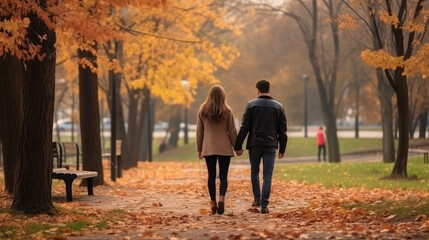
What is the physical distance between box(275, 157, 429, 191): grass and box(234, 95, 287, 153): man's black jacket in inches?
285

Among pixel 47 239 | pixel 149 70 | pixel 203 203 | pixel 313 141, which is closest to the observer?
pixel 47 239

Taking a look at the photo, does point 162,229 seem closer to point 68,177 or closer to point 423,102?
point 68,177

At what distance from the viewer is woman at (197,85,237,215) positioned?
14.2m

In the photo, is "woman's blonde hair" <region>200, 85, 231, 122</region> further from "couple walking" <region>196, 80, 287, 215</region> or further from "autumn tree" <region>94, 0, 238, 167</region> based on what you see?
"autumn tree" <region>94, 0, 238, 167</region>

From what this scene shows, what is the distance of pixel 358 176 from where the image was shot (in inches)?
Answer: 1082

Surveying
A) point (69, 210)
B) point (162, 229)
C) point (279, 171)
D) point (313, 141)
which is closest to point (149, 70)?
point (279, 171)

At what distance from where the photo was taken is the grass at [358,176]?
74.9 feet

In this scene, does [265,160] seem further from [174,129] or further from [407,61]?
[174,129]

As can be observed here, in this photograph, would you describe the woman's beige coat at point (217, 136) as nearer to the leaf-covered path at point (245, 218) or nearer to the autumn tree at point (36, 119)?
the leaf-covered path at point (245, 218)

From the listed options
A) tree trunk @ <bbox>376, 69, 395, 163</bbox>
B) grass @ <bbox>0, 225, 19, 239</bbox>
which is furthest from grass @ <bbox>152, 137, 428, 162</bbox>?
grass @ <bbox>0, 225, 19, 239</bbox>

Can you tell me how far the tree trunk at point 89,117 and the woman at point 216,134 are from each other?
791 cm

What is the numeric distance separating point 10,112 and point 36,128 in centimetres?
481

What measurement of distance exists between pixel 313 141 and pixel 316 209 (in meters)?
48.2

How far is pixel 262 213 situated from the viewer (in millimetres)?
14711
